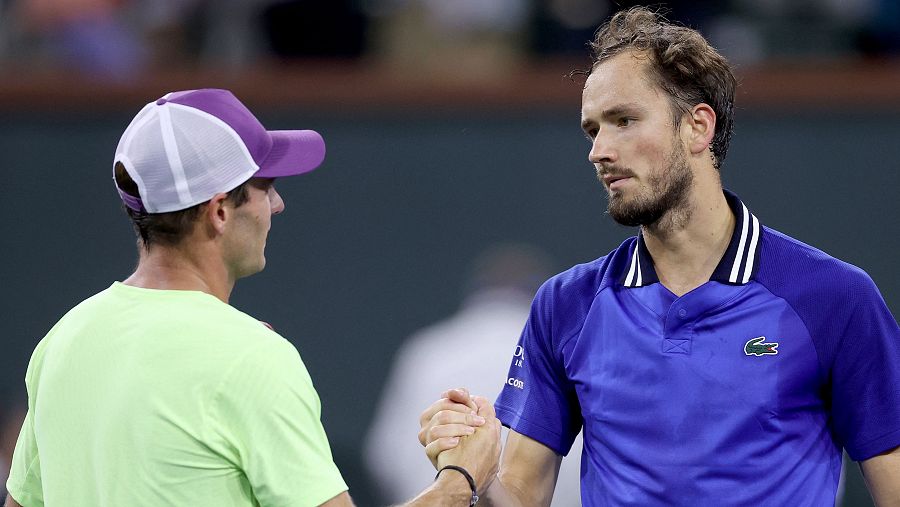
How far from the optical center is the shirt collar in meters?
3.27

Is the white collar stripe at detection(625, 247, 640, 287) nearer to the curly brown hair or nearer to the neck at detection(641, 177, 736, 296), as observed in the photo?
the neck at detection(641, 177, 736, 296)

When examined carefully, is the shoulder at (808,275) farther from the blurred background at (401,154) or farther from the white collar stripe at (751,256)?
the blurred background at (401,154)

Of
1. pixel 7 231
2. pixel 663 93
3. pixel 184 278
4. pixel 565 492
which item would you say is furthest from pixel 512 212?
pixel 184 278

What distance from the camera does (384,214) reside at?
7.68 m

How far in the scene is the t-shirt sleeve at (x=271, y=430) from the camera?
2664 millimetres

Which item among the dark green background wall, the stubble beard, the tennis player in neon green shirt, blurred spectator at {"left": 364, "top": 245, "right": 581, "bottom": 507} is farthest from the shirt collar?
the dark green background wall

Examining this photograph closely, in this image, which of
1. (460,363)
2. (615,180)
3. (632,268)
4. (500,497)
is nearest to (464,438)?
(500,497)

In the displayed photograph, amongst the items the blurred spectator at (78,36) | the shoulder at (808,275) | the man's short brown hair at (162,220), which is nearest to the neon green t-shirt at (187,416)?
the man's short brown hair at (162,220)

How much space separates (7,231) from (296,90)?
6.02 feet

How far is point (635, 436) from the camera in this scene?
10.5 feet

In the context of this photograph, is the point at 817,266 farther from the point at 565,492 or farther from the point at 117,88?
the point at 117,88

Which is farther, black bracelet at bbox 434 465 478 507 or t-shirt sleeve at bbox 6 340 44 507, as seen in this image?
black bracelet at bbox 434 465 478 507

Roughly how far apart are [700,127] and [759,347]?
58 centimetres

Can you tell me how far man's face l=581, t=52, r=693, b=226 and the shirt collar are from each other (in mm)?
132
